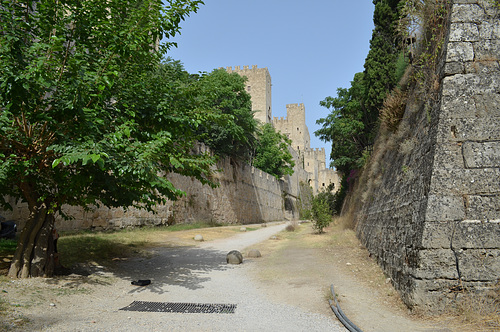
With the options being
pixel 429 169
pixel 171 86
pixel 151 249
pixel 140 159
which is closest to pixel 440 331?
pixel 429 169

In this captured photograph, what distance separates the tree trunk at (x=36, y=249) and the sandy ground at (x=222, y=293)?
10.7 inches

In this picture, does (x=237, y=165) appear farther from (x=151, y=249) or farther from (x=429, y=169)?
(x=429, y=169)

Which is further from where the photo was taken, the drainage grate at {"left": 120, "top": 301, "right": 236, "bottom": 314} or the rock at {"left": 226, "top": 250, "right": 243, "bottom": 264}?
the rock at {"left": 226, "top": 250, "right": 243, "bottom": 264}

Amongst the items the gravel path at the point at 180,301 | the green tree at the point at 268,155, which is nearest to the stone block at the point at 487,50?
the gravel path at the point at 180,301

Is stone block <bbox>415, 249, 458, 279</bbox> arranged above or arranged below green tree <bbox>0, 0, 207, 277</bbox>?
below

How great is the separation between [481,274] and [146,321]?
472 cm

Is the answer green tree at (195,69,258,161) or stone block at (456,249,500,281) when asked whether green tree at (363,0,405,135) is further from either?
green tree at (195,69,258,161)

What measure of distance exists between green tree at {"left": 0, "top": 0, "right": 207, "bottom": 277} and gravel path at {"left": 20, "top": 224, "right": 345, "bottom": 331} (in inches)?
67.6

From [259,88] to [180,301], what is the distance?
5548 cm

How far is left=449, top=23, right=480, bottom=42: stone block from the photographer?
5809mm

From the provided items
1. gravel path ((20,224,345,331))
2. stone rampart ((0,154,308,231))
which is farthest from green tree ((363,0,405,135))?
stone rampart ((0,154,308,231))

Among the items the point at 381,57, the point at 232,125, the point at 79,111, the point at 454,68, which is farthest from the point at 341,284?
the point at 232,125

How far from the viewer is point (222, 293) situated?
6.73 metres

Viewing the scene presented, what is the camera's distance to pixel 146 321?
4.98 m
